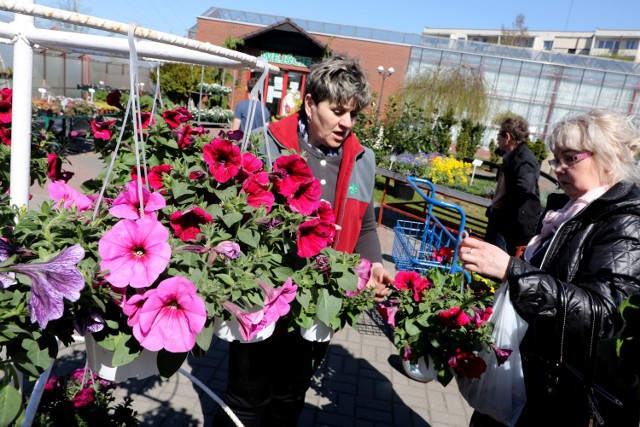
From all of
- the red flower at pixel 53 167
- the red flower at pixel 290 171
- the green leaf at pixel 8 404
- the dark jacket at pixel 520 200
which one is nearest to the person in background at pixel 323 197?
the red flower at pixel 290 171

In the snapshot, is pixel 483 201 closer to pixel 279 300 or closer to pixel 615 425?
pixel 615 425

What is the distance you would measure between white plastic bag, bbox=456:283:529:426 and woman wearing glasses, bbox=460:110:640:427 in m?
0.04

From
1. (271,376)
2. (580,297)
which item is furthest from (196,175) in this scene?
(580,297)

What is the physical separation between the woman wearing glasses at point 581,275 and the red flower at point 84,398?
1601mm

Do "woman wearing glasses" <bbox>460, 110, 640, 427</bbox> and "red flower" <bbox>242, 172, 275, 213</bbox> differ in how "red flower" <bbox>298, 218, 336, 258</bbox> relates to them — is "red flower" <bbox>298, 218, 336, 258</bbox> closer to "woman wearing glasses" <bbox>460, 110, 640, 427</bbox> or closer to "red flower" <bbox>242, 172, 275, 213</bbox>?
"red flower" <bbox>242, 172, 275, 213</bbox>

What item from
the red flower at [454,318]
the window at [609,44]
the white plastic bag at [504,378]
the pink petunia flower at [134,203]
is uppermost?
the window at [609,44]

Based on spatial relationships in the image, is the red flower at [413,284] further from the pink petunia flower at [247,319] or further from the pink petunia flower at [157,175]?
the pink petunia flower at [157,175]

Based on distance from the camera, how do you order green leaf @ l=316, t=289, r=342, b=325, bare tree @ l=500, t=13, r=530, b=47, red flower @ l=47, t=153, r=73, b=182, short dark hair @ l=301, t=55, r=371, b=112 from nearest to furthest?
green leaf @ l=316, t=289, r=342, b=325
red flower @ l=47, t=153, r=73, b=182
short dark hair @ l=301, t=55, r=371, b=112
bare tree @ l=500, t=13, r=530, b=47

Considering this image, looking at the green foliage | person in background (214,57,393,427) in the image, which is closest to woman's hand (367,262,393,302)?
person in background (214,57,393,427)

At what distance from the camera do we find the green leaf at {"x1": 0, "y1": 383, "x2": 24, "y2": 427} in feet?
2.63

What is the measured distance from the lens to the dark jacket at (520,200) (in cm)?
447

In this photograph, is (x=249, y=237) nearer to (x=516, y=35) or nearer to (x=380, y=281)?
(x=380, y=281)

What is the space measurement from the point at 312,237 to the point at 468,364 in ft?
2.84

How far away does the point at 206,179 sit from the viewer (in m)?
1.28
